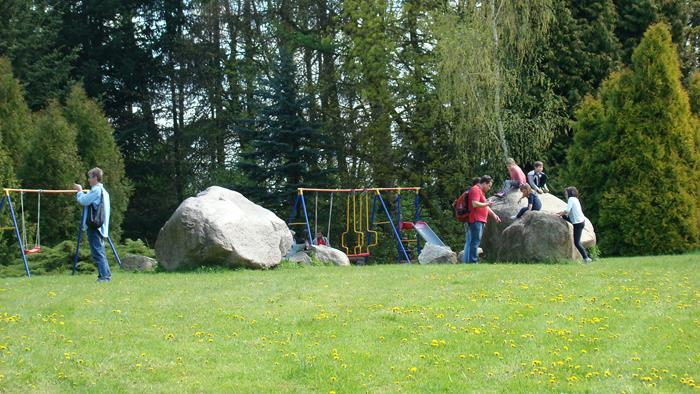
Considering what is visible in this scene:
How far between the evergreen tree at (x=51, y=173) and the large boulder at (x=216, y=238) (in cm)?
732

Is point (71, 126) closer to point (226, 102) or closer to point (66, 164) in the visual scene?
point (66, 164)

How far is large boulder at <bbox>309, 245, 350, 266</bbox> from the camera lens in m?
19.6

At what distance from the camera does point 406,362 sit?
26.2 feet

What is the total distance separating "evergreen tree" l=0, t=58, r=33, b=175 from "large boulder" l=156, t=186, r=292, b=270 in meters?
8.97

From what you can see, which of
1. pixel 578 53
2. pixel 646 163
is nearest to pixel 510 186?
pixel 646 163

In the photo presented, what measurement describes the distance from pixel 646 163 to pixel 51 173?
16904mm

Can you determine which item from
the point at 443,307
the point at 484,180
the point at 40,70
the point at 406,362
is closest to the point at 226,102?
the point at 40,70

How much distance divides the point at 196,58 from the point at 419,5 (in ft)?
35.6

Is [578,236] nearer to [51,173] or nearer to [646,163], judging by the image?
[646,163]

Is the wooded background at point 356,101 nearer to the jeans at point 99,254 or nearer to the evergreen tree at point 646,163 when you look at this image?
the evergreen tree at point 646,163

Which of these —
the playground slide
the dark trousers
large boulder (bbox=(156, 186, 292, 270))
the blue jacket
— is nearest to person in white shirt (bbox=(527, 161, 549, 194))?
the dark trousers

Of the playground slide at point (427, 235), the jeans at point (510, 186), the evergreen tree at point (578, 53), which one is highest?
the evergreen tree at point (578, 53)

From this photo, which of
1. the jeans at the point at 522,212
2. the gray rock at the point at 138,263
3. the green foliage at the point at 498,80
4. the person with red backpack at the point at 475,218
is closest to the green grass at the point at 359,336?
the person with red backpack at the point at 475,218

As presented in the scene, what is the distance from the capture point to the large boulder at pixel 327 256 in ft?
64.2
